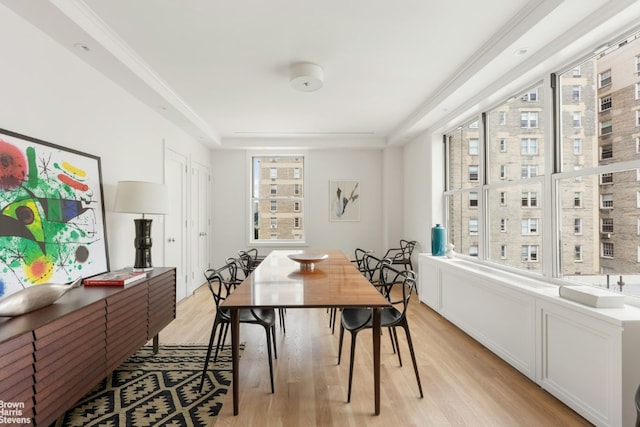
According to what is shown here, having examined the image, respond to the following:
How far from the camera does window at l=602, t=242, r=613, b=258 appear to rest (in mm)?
2241

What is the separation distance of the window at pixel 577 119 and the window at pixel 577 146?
0.35 ft

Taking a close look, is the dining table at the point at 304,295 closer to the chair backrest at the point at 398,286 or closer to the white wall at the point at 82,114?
the chair backrest at the point at 398,286

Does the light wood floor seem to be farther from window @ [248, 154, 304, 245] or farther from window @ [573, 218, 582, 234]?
window @ [248, 154, 304, 245]

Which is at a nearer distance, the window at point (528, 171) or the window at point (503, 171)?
the window at point (528, 171)

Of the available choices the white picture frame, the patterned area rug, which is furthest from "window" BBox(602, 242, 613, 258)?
the white picture frame

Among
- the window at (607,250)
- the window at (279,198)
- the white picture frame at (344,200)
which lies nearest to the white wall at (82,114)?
the window at (279,198)

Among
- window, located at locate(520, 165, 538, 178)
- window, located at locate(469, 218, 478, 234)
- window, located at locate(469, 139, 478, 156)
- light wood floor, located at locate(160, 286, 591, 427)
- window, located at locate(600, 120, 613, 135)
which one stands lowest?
light wood floor, located at locate(160, 286, 591, 427)

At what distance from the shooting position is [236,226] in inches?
251

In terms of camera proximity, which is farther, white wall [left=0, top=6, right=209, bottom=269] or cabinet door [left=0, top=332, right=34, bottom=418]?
white wall [left=0, top=6, right=209, bottom=269]

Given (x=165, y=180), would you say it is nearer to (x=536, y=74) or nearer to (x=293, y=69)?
(x=293, y=69)

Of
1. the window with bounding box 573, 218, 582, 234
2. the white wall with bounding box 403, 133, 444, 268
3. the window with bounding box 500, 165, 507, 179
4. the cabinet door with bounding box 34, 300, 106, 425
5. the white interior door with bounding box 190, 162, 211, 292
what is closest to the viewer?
the cabinet door with bounding box 34, 300, 106, 425

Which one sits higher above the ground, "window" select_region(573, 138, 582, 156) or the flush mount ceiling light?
the flush mount ceiling light

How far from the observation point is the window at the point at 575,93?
2517 mm

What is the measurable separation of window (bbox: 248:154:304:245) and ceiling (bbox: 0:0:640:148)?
2.28 m
